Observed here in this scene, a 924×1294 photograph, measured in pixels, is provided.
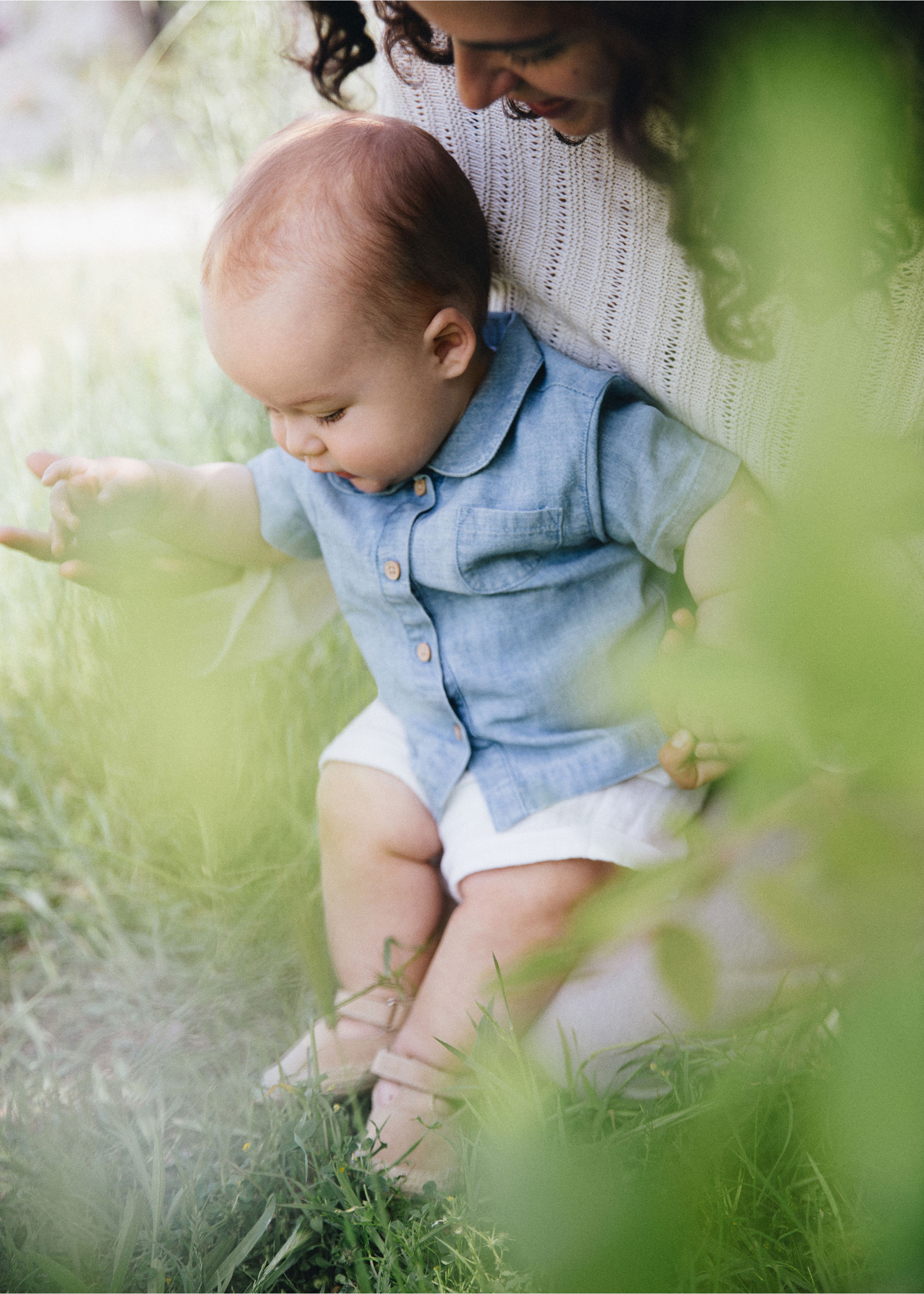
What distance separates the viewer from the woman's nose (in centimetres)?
74

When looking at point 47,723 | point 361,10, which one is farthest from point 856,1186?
point 47,723

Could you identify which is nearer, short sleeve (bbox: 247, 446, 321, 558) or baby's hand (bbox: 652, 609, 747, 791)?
A: baby's hand (bbox: 652, 609, 747, 791)

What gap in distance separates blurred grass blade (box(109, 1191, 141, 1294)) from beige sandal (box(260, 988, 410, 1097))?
22cm

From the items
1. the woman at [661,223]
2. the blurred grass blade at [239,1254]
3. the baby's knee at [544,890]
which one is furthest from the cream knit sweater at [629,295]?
the blurred grass blade at [239,1254]

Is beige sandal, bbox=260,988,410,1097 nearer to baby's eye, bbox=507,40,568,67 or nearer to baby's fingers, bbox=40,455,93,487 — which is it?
baby's fingers, bbox=40,455,93,487

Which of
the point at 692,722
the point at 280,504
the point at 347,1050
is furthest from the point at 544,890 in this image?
the point at 692,722

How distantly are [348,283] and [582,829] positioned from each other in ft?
2.16

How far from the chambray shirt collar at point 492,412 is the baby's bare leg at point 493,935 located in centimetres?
48

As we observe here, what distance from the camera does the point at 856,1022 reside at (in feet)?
1.20

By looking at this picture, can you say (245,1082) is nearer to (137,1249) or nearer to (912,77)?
(137,1249)

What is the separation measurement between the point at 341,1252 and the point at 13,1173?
1.26 feet

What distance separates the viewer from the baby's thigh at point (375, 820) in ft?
4.45

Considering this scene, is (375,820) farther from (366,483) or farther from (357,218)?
(357,218)

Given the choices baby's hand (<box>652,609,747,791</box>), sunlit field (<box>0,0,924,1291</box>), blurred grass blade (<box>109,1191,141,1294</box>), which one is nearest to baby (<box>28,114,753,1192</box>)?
sunlit field (<box>0,0,924,1291</box>)
